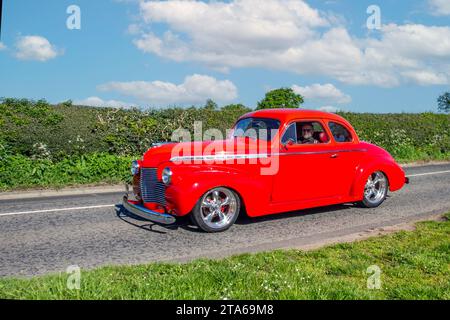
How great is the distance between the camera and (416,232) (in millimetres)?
7160

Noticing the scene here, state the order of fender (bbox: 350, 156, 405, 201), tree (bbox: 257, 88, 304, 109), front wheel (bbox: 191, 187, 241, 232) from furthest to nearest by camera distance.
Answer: tree (bbox: 257, 88, 304, 109) → fender (bbox: 350, 156, 405, 201) → front wheel (bbox: 191, 187, 241, 232)

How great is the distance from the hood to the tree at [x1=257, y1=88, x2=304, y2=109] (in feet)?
78.0

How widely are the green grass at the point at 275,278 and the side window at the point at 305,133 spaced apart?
95.2 inches

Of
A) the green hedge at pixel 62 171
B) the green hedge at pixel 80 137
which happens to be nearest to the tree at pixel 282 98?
the green hedge at pixel 80 137

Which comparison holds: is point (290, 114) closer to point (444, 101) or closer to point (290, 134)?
point (290, 134)

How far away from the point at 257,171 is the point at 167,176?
5.08ft

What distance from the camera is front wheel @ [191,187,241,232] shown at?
23.4 ft

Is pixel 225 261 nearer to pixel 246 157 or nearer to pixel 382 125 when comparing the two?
pixel 246 157

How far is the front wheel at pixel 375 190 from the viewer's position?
30.6ft

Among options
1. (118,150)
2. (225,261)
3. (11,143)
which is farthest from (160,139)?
(225,261)
